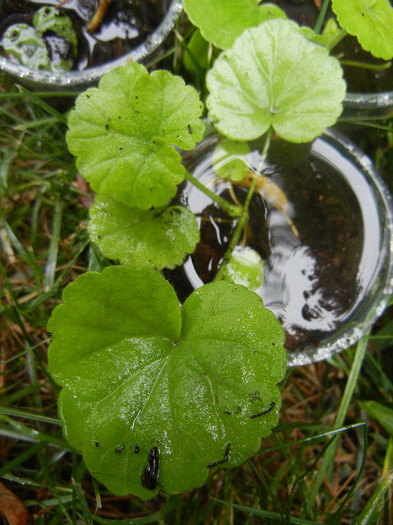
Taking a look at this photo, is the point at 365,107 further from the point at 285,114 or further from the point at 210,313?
the point at 210,313

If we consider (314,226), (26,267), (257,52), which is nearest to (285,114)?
(257,52)

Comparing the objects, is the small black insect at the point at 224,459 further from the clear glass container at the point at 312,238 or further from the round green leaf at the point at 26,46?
the round green leaf at the point at 26,46

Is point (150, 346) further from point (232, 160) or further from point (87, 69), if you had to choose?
point (87, 69)

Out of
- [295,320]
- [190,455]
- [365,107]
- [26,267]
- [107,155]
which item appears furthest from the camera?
[26,267]

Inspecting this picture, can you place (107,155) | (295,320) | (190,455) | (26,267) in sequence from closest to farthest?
(190,455), (107,155), (295,320), (26,267)

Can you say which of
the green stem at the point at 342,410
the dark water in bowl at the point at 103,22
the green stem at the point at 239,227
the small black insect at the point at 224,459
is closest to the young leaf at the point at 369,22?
the green stem at the point at 239,227
